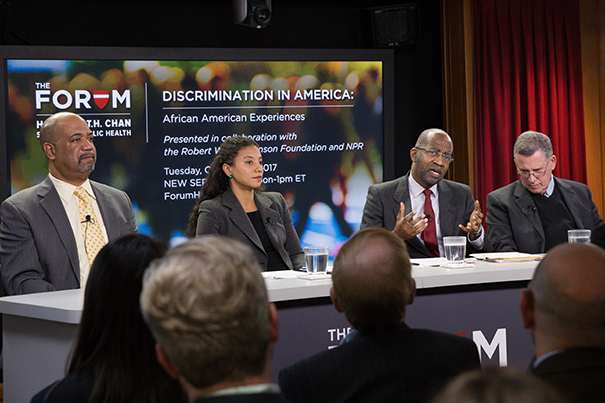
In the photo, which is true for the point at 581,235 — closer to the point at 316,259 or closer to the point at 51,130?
the point at 316,259

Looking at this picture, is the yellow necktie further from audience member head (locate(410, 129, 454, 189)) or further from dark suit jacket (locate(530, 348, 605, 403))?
dark suit jacket (locate(530, 348, 605, 403))

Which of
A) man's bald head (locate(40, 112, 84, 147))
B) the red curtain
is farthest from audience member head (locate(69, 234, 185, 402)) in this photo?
the red curtain

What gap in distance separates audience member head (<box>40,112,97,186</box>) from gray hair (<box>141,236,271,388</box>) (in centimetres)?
261

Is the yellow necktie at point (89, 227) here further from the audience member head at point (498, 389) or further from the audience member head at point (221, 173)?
the audience member head at point (498, 389)

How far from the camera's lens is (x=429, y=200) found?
13.1ft

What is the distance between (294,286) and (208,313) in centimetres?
182

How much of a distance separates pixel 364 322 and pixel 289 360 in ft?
3.94

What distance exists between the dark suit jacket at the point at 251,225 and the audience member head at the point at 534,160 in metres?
1.38

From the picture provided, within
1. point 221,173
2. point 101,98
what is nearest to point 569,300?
point 221,173

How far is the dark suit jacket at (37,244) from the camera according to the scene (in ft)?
9.87

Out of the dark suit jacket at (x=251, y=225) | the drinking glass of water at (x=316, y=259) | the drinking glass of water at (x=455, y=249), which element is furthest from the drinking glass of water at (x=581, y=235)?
the dark suit jacket at (x=251, y=225)

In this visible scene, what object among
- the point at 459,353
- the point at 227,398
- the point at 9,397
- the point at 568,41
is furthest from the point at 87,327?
the point at 568,41

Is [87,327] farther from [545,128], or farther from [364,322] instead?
[545,128]

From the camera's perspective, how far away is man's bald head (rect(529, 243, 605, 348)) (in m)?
1.16
